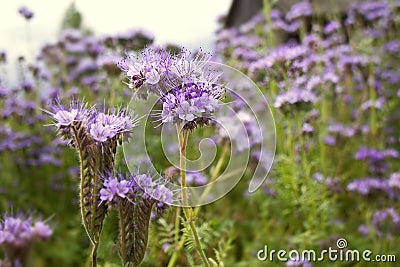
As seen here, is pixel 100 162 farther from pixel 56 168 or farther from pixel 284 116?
pixel 56 168

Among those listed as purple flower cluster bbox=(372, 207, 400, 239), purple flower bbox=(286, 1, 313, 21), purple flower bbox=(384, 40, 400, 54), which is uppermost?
purple flower bbox=(286, 1, 313, 21)

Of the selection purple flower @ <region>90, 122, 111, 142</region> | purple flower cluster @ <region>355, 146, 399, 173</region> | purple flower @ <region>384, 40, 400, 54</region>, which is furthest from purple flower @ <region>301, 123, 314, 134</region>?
purple flower @ <region>384, 40, 400, 54</region>

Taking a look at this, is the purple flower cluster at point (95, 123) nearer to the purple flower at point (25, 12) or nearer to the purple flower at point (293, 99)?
the purple flower at point (293, 99)

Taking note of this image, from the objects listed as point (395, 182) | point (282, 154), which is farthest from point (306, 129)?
point (395, 182)

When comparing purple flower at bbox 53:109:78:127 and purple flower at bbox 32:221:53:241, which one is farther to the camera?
purple flower at bbox 53:109:78:127

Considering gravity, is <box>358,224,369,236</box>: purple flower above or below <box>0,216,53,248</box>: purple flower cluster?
below

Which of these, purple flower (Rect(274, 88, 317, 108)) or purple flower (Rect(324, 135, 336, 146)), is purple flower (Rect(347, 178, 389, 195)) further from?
purple flower (Rect(274, 88, 317, 108))

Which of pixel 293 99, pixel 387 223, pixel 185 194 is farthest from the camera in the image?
pixel 387 223

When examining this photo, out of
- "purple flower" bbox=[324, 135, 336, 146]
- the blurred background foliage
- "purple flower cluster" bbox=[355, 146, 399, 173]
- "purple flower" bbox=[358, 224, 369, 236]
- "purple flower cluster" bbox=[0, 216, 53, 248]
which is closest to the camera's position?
"purple flower cluster" bbox=[0, 216, 53, 248]

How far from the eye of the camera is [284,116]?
2.97 meters

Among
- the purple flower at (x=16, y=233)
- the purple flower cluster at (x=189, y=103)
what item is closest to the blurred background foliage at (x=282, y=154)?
the purple flower at (x=16, y=233)

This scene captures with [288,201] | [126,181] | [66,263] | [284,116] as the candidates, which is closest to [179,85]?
[126,181]

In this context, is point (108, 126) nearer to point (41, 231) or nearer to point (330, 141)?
point (41, 231)

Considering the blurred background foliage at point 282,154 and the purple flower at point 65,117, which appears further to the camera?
the blurred background foliage at point 282,154
